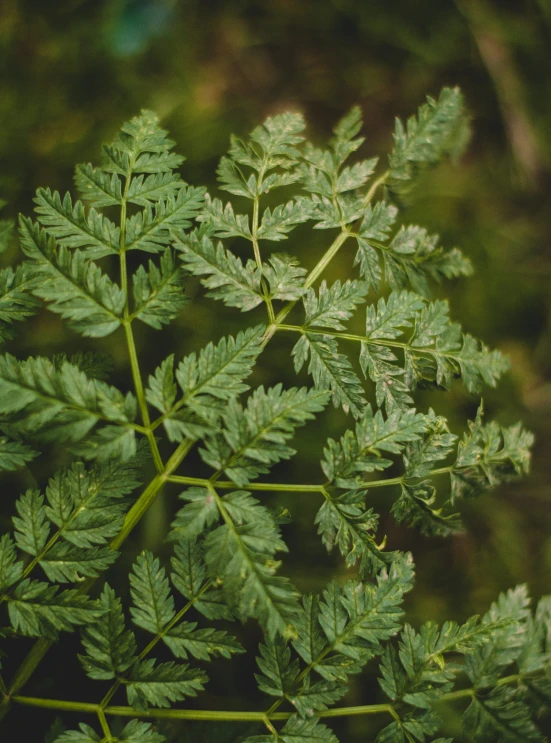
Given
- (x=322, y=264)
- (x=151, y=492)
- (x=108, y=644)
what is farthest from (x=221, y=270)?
(x=108, y=644)

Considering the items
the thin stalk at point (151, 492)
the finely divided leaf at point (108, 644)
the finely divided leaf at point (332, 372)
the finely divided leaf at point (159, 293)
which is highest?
the finely divided leaf at point (159, 293)

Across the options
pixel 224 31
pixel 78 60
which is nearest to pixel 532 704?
pixel 78 60

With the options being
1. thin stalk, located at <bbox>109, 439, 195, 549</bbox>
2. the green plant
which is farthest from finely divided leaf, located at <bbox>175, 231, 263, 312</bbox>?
thin stalk, located at <bbox>109, 439, 195, 549</bbox>

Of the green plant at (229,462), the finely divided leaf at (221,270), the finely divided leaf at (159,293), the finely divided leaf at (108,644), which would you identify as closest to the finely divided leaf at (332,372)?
the green plant at (229,462)

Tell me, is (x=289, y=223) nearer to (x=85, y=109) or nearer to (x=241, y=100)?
(x=85, y=109)

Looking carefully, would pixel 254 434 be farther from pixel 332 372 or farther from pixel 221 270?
pixel 221 270

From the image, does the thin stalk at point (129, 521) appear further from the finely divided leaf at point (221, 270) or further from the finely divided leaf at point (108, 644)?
the finely divided leaf at point (221, 270)

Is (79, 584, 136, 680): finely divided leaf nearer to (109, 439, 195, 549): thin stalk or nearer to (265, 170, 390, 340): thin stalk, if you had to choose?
(109, 439, 195, 549): thin stalk
